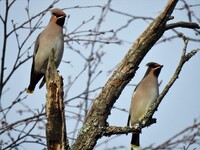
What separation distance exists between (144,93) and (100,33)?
1.04 m

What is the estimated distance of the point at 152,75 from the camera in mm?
6785

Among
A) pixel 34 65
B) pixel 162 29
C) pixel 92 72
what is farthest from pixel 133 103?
pixel 162 29

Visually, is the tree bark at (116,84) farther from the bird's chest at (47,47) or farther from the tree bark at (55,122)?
the bird's chest at (47,47)

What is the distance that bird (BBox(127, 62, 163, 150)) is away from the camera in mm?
6508

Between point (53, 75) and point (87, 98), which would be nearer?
point (53, 75)

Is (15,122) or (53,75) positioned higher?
(15,122)

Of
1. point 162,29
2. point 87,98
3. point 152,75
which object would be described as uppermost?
point 152,75

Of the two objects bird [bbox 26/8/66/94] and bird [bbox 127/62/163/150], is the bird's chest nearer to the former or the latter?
bird [bbox 26/8/66/94]

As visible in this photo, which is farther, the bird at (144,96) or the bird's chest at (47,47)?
→ the bird at (144,96)

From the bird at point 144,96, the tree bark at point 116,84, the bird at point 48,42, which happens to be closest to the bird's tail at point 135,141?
the bird at point 144,96

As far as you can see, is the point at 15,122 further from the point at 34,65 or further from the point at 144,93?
the point at 144,93

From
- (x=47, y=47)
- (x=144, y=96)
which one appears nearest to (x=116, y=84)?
(x=47, y=47)

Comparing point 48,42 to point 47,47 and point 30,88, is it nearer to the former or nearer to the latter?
point 47,47

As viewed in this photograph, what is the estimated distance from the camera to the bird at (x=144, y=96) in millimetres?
6508
